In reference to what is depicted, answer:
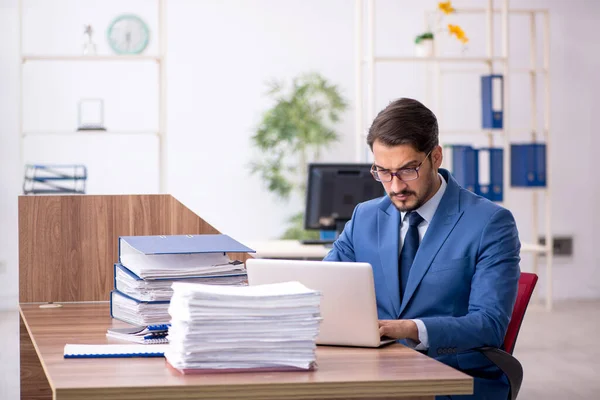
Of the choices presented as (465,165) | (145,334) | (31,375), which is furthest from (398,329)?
(465,165)

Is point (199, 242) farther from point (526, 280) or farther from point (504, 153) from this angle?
point (504, 153)

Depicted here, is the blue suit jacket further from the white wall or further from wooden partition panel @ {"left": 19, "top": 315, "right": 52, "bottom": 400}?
the white wall

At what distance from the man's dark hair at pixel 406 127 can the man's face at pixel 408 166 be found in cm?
2

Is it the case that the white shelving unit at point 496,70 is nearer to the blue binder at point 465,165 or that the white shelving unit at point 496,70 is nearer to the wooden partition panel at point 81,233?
the blue binder at point 465,165

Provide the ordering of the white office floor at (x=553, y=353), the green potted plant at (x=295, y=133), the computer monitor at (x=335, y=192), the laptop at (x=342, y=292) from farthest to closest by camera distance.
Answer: the green potted plant at (x=295, y=133) < the computer monitor at (x=335, y=192) < the white office floor at (x=553, y=353) < the laptop at (x=342, y=292)

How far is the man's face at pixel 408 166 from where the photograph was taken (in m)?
2.33

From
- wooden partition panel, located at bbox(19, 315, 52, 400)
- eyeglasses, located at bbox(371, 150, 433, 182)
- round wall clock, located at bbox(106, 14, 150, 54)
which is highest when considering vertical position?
round wall clock, located at bbox(106, 14, 150, 54)

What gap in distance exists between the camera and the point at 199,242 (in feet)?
7.70

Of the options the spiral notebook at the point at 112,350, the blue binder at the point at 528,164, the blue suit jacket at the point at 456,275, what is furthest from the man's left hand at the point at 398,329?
the blue binder at the point at 528,164

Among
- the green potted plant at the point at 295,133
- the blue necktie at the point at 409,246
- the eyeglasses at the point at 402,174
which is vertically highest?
the green potted plant at the point at 295,133

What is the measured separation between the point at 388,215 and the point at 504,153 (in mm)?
4606

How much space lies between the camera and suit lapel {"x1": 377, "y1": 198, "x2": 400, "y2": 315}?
2422mm

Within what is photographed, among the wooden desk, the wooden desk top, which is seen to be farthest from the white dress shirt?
the wooden desk

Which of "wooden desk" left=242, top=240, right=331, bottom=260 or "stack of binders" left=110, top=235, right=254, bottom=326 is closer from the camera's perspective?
"stack of binders" left=110, top=235, right=254, bottom=326
